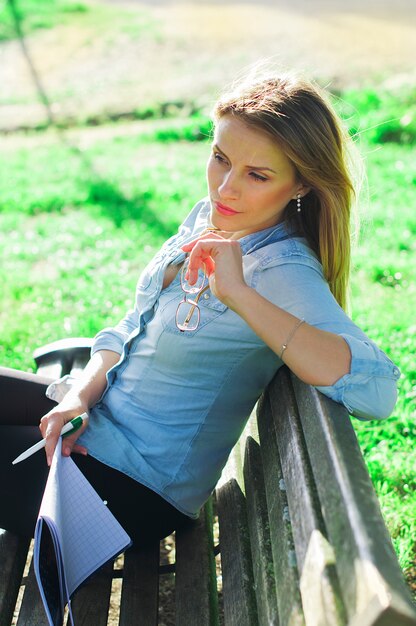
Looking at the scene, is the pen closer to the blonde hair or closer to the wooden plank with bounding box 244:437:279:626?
the wooden plank with bounding box 244:437:279:626

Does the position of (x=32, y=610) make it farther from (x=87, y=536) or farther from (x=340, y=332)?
(x=340, y=332)

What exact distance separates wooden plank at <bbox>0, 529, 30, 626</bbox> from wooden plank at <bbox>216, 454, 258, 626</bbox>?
1.78 ft

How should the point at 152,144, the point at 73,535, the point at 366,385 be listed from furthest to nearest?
the point at 152,144
the point at 73,535
the point at 366,385

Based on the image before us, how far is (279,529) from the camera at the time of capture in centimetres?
175

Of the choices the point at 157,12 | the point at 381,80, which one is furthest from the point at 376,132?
the point at 157,12

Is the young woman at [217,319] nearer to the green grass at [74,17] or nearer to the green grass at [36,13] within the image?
the green grass at [74,17]

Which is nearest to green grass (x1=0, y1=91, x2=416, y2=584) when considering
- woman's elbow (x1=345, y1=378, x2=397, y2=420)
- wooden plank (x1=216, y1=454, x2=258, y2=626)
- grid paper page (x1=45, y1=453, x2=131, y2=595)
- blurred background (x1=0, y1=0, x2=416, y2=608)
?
blurred background (x1=0, y1=0, x2=416, y2=608)

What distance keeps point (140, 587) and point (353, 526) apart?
1.07 meters

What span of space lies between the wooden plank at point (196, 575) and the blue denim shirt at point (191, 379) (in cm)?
10

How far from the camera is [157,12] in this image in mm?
13500

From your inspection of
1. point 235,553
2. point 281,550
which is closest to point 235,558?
point 235,553

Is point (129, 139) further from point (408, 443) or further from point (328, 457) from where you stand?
point (328, 457)

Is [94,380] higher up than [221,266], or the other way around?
[221,266]

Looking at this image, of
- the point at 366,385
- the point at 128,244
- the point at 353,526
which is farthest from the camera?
the point at 128,244
